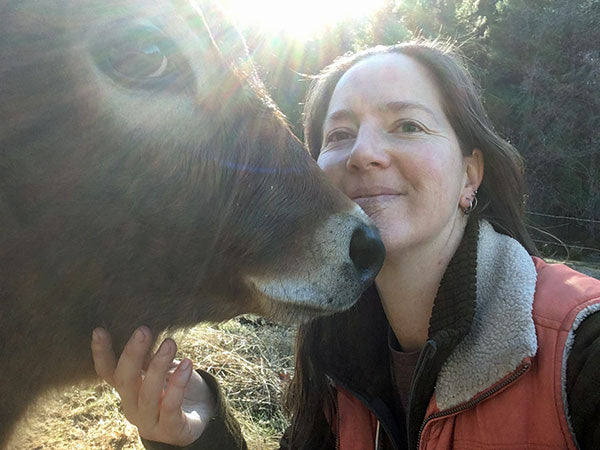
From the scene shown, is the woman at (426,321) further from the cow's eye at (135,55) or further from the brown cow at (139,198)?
A: the cow's eye at (135,55)

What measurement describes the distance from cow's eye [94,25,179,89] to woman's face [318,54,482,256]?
955 mm

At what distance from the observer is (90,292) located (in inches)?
72.7

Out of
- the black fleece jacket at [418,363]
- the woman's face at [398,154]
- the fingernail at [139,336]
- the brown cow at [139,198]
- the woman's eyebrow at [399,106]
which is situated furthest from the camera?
the woman's eyebrow at [399,106]

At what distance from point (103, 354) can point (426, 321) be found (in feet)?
4.89

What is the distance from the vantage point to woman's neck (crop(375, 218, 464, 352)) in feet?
7.66

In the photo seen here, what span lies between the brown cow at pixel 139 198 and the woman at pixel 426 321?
231 millimetres

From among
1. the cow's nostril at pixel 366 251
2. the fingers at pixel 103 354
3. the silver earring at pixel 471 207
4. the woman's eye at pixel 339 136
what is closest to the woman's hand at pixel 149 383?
the fingers at pixel 103 354

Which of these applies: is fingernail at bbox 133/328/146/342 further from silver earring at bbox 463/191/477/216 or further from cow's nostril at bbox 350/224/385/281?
silver earring at bbox 463/191/477/216

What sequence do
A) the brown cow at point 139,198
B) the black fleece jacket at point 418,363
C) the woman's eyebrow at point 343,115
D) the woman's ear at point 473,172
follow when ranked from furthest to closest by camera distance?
1. the woman's ear at point 473,172
2. the woman's eyebrow at point 343,115
3. the brown cow at point 139,198
4. the black fleece jacket at point 418,363

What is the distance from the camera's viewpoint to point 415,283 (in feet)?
7.70

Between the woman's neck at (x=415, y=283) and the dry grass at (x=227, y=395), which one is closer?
the woman's neck at (x=415, y=283)

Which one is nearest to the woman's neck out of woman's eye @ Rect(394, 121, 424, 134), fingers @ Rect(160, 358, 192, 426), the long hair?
the long hair

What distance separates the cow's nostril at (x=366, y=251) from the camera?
6.25 ft

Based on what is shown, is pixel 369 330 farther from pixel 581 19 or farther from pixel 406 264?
pixel 581 19
